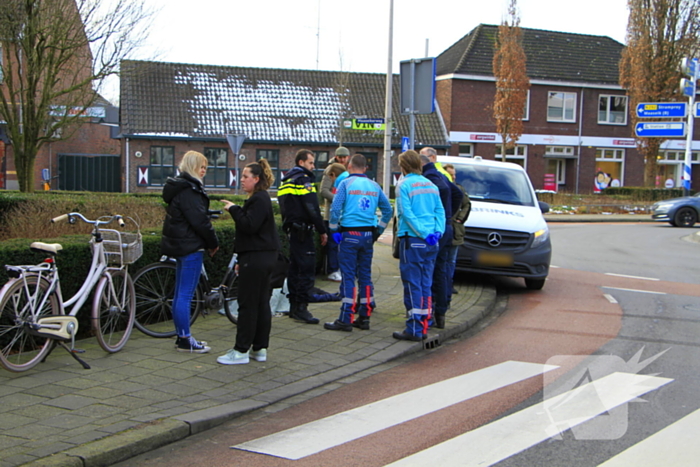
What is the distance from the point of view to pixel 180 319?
20.8 feet

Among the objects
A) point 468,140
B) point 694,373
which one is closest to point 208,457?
point 694,373

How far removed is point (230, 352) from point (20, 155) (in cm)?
1263

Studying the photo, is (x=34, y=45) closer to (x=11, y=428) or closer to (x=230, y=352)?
(x=230, y=352)

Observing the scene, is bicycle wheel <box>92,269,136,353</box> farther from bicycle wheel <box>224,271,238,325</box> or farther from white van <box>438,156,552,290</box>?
white van <box>438,156,552,290</box>

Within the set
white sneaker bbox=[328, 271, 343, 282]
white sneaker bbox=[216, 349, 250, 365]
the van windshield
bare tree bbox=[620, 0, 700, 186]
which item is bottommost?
white sneaker bbox=[216, 349, 250, 365]

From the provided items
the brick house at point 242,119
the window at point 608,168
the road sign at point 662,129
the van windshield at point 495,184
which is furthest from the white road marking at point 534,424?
the window at point 608,168

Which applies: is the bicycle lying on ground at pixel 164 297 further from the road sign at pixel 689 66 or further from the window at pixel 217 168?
the road sign at pixel 689 66

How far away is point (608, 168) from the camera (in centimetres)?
4194

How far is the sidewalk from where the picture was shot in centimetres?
424

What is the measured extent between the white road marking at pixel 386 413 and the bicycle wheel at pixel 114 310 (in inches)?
86.5

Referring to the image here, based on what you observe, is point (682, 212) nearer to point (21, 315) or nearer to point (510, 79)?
point (510, 79)

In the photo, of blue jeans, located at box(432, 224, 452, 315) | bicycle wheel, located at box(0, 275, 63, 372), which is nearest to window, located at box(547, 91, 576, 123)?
blue jeans, located at box(432, 224, 452, 315)

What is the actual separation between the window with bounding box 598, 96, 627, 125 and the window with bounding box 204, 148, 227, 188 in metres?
21.9
